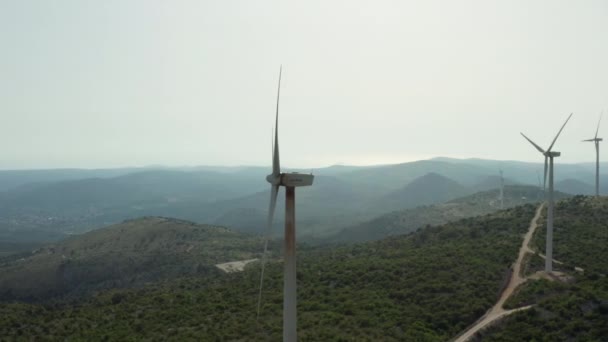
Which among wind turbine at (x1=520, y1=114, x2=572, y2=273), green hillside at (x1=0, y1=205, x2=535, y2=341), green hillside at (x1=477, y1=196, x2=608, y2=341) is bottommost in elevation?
green hillside at (x1=0, y1=205, x2=535, y2=341)

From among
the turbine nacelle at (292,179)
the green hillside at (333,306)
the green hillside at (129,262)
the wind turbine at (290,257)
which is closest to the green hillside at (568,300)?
the green hillside at (333,306)

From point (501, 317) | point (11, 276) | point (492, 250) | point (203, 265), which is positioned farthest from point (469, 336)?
point (11, 276)

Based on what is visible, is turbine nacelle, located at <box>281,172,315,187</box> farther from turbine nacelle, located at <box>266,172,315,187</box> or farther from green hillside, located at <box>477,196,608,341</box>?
green hillside, located at <box>477,196,608,341</box>

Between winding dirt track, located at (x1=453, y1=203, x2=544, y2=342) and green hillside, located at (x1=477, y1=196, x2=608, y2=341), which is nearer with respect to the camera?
green hillside, located at (x1=477, y1=196, x2=608, y2=341)

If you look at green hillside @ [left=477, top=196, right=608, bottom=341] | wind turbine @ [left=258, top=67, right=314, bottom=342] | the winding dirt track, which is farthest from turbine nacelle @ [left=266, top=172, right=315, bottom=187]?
green hillside @ [left=477, top=196, right=608, bottom=341]

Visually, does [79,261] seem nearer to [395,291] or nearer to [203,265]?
[203,265]
